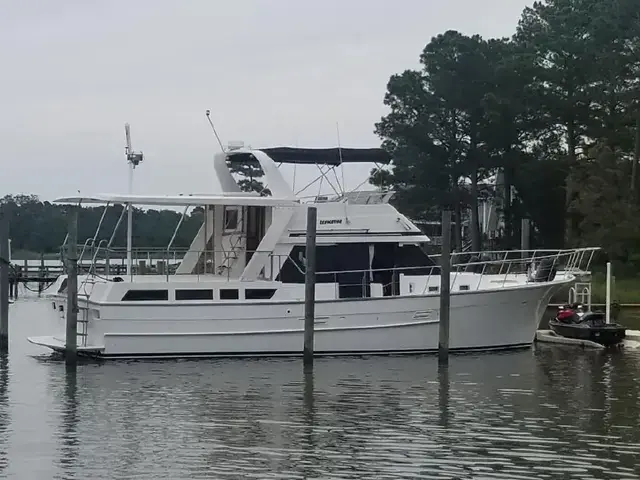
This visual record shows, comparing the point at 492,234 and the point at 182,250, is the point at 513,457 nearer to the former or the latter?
the point at 182,250

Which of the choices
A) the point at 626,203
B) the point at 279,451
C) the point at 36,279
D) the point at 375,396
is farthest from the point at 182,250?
the point at 36,279

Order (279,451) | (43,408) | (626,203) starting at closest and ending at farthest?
(279,451), (43,408), (626,203)

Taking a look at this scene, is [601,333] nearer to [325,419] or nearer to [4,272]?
[325,419]

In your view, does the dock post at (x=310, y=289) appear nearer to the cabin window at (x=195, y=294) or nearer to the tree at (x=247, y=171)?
the cabin window at (x=195, y=294)

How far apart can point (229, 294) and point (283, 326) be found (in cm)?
139

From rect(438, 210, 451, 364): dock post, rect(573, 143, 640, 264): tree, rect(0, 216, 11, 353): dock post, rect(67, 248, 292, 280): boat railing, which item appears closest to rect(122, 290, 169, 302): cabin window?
rect(67, 248, 292, 280): boat railing

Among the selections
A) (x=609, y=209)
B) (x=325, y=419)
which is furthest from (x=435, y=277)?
(x=609, y=209)

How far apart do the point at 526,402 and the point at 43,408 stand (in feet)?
26.9

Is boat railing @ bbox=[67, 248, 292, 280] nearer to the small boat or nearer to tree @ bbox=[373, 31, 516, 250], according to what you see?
the small boat

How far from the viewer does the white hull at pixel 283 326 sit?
24.9m

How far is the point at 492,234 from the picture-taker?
Answer: 190ft

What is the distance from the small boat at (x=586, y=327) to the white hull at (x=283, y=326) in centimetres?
249

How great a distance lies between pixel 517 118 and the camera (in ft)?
180

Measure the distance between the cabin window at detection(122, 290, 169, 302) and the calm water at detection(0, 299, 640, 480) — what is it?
56.3 inches
